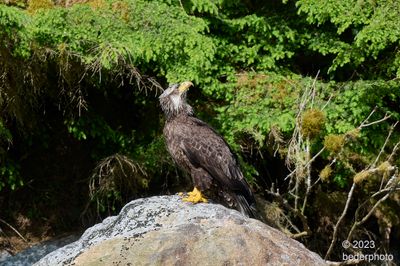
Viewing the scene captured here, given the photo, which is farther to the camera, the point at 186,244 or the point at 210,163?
the point at 210,163

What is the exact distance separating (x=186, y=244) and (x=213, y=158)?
194 centimetres

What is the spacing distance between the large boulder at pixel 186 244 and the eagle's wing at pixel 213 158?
135 cm

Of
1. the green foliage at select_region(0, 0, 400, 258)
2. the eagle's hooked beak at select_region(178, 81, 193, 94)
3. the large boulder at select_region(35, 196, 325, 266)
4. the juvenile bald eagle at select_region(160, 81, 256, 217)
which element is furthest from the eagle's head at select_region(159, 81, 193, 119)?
the large boulder at select_region(35, 196, 325, 266)

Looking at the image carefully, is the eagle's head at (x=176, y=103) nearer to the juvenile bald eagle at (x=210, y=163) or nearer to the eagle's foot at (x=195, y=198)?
the juvenile bald eagle at (x=210, y=163)

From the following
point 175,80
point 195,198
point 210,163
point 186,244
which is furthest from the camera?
point 175,80

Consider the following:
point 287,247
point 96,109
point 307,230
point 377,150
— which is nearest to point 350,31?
point 377,150

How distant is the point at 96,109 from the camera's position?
9.56m

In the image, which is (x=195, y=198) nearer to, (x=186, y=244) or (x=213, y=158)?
(x=213, y=158)

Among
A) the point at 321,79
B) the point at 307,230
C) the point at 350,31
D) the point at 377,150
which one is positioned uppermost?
the point at 350,31

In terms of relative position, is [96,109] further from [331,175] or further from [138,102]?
[331,175]

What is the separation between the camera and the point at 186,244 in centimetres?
474

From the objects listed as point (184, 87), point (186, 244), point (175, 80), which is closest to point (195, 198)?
point (186, 244)

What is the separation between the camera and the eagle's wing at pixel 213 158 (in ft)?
21.5

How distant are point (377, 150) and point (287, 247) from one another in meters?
4.47
